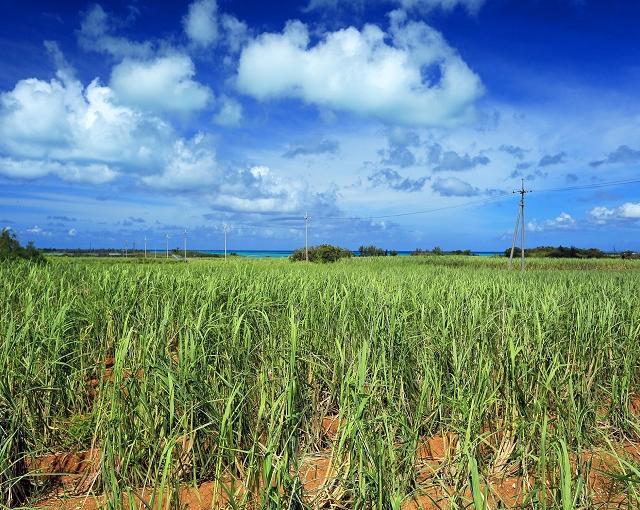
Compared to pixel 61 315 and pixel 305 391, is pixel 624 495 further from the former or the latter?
pixel 61 315

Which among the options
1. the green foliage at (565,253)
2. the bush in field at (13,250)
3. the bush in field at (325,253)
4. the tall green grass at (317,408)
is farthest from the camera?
the green foliage at (565,253)

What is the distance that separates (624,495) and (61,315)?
437 centimetres

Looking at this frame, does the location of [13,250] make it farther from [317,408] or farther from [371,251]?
[371,251]

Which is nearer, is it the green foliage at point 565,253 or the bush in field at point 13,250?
the bush in field at point 13,250

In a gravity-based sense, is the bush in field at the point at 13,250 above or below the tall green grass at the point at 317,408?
above

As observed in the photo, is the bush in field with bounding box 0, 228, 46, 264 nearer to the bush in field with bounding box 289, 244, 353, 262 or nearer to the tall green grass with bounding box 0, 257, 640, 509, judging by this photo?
the tall green grass with bounding box 0, 257, 640, 509

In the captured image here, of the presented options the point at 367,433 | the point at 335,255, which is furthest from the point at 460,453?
the point at 335,255

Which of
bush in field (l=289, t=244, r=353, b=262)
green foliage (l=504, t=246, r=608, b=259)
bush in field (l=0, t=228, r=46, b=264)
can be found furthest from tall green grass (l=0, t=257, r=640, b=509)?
green foliage (l=504, t=246, r=608, b=259)

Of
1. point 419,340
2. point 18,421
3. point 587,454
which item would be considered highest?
point 419,340

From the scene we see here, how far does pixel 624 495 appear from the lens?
9.27 feet

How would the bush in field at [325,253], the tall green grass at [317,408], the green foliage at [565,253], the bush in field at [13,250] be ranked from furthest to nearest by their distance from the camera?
the green foliage at [565,253], the bush in field at [325,253], the bush in field at [13,250], the tall green grass at [317,408]

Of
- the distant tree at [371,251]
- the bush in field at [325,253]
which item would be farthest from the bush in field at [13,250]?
the distant tree at [371,251]

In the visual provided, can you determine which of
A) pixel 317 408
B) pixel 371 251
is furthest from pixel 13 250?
pixel 371 251

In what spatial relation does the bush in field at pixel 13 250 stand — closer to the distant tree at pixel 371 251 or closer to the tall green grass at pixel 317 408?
the tall green grass at pixel 317 408
